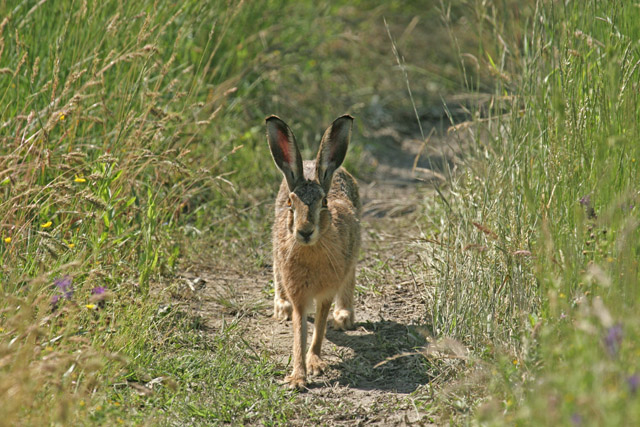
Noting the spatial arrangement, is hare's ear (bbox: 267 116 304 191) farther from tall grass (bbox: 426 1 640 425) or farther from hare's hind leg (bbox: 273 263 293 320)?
tall grass (bbox: 426 1 640 425)

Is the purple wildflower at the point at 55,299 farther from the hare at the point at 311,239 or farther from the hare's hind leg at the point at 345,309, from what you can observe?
the hare's hind leg at the point at 345,309

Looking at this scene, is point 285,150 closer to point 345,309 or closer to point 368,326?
point 345,309

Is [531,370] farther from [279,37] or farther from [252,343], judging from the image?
[279,37]

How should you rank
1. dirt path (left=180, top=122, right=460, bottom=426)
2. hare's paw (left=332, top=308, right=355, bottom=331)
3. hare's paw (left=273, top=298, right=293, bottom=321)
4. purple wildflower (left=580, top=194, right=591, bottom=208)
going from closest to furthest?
purple wildflower (left=580, top=194, right=591, bottom=208) < dirt path (left=180, top=122, right=460, bottom=426) < hare's paw (left=332, top=308, right=355, bottom=331) < hare's paw (left=273, top=298, right=293, bottom=321)

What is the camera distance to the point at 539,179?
175 inches

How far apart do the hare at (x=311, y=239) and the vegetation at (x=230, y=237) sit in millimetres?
281

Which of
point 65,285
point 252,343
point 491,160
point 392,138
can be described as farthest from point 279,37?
point 65,285

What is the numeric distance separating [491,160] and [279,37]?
11.6 feet

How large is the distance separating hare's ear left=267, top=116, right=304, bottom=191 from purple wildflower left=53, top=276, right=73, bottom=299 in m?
1.31

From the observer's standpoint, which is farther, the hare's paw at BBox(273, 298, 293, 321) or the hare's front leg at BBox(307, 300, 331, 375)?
the hare's paw at BBox(273, 298, 293, 321)

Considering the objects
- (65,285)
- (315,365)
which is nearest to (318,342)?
(315,365)

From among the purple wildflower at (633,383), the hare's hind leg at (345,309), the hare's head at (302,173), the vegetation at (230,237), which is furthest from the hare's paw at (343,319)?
the purple wildflower at (633,383)

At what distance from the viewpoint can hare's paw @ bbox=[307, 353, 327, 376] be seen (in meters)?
4.54

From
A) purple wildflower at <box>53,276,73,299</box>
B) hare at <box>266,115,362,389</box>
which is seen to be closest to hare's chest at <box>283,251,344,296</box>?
hare at <box>266,115,362,389</box>
